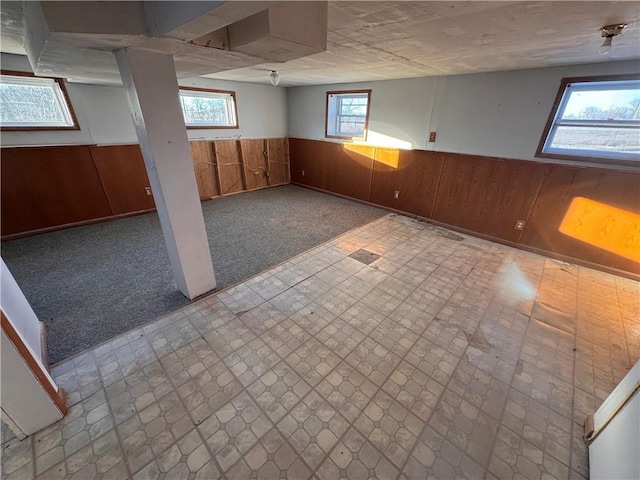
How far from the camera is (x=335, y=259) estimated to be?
3.20 m

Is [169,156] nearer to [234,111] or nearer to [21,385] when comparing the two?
[21,385]

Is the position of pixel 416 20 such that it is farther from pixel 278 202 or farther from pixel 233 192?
pixel 233 192

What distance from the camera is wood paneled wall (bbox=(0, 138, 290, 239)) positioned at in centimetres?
331

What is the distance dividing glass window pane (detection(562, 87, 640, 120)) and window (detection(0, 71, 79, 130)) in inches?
251

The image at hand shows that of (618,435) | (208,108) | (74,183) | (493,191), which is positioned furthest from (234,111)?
(618,435)

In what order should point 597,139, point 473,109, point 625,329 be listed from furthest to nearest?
point 473,109
point 597,139
point 625,329

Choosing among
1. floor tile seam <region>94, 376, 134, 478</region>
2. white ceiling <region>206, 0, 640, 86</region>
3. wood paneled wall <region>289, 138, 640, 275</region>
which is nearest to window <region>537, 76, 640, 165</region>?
wood paneled wall <region>289, 138, 640, 275</region>

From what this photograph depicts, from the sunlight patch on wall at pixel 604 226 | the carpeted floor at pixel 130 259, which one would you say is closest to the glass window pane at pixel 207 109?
the carpeted floor at pixel 130 259

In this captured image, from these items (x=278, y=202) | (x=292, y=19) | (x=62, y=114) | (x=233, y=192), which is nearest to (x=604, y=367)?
(x=292, y=19)

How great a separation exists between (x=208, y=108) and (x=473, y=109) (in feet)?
15.2

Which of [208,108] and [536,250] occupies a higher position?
[208,108]

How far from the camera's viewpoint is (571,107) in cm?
295

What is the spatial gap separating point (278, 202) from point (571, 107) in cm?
449

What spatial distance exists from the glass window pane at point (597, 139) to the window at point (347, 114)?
283 centimetres
